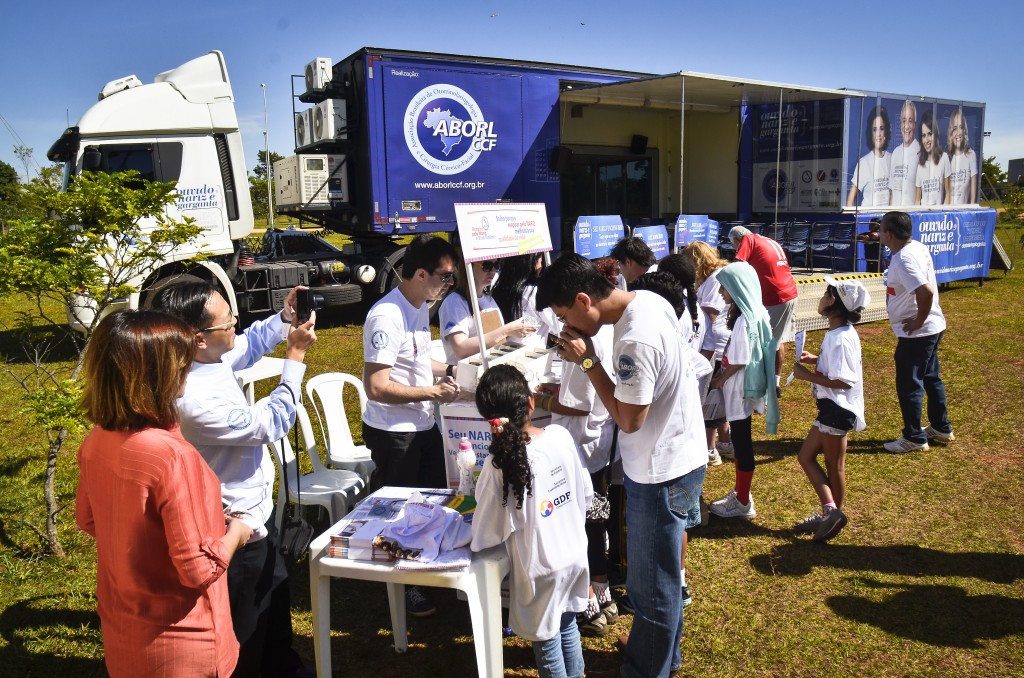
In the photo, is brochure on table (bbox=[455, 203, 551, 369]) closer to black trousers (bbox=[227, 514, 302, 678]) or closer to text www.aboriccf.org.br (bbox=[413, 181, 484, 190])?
black trousers (bbox=[227, 514, 302, 678])

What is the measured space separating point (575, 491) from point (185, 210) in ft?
25.1

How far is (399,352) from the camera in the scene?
3330 mm

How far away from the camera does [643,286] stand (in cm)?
373

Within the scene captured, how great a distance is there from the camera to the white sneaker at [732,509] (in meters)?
4.39

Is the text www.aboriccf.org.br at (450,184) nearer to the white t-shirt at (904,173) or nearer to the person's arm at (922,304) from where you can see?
the person's arm at (922,304)

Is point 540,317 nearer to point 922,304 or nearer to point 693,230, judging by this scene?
point 922,304

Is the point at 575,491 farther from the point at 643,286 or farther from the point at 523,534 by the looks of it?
the point at 643,286

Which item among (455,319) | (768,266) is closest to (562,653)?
(455,319)

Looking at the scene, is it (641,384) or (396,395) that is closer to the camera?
(641,384)

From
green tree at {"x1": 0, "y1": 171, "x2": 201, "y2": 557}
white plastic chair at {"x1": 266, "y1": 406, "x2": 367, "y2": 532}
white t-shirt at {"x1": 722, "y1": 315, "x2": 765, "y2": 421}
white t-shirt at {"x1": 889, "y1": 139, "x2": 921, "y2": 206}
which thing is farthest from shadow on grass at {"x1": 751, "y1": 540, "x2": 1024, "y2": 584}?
white t-shirt at {"x1": 889, "y1": 139, "x2": 921, "y2": 206}

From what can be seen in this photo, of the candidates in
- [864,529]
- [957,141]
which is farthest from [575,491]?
[957,141]

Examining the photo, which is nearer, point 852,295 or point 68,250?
point 68,250

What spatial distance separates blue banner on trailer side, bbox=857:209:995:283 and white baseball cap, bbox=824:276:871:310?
869 cm

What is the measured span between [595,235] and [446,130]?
8.52 ft
